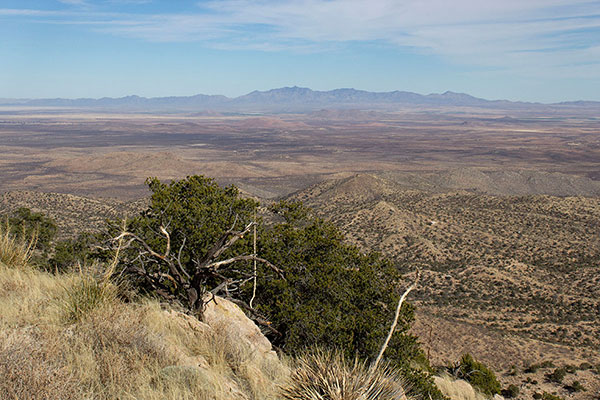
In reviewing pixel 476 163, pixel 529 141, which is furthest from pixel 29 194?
pixel 529 141

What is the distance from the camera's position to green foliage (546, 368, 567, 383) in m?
17.7

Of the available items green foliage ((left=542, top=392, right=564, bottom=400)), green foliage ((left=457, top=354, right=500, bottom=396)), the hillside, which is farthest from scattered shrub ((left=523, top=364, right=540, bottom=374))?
green foliage ((left=457, top=354, right=500, bottom=396))

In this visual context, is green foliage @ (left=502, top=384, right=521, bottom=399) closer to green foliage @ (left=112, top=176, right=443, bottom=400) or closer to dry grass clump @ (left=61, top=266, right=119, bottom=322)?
green foliage @ (left=112, top=176, right=443, bottom=400)

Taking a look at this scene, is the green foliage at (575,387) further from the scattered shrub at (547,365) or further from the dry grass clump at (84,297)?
the dry grass clump at (84,297)

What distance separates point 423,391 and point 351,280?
495cm

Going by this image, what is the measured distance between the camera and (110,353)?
4707 mm

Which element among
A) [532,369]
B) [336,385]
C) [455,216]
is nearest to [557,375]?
[532,369]

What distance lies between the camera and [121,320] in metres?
5.61

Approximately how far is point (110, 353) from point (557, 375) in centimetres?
1806

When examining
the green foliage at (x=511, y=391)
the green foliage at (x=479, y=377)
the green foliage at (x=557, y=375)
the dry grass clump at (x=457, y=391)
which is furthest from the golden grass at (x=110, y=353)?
the green foliage at (x=557, y=375)

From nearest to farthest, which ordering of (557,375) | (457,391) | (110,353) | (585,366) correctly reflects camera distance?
(110,353), (457,391), (557,375), (585,366)

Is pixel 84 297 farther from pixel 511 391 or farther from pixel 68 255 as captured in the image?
pixel 68 255

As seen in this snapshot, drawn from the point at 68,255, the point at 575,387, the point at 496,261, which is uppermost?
the point at 68,255

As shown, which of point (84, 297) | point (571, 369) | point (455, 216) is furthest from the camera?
point (455, 216)
